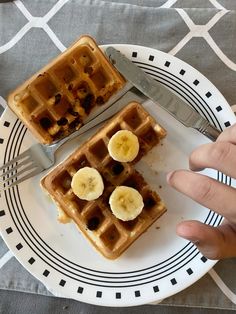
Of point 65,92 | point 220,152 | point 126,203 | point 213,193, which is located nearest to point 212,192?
point 213,193

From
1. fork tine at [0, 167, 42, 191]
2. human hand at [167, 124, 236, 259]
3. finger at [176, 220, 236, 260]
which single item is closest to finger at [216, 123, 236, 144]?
human hand at [167, 124, 236, 259]

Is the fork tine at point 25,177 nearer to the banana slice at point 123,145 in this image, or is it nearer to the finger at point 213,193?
the banana slice at point 123,145

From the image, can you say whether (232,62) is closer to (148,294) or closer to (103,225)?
(103,225)

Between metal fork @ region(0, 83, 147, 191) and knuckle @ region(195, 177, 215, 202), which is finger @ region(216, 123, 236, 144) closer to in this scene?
knuckle @ region(195, 177, 215, 202)

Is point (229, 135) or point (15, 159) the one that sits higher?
point (15, 159)

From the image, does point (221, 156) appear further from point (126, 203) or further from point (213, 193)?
point (126, 203)

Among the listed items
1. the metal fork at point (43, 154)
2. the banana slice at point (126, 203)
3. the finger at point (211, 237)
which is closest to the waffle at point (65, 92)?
the metal fork at point (43, 154)

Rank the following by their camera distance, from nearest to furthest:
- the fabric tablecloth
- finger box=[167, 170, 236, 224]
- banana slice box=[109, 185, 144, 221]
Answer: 1. finger box=[167, 170, 236, 224]
2. banana slice box=[109, 185, 144, 221]
3. the fabric tablecloth
